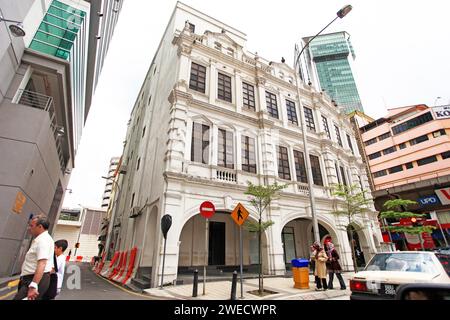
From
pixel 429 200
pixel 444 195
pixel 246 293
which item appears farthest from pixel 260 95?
pixel 429 200

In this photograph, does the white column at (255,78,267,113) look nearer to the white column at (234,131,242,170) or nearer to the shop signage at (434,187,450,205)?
the white column at (234,131,242,170)

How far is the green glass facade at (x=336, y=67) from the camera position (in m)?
103

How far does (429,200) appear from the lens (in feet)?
104

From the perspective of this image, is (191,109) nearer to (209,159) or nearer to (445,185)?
(209,159)

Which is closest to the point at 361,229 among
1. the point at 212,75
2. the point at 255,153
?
the point at 255,153

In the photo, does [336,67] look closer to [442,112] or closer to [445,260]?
[442,112]

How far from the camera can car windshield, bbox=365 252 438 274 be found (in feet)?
16.4

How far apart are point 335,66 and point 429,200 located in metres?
97.9

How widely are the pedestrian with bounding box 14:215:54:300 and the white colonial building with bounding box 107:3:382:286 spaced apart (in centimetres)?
635

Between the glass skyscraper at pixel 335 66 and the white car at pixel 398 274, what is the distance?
111839 mm

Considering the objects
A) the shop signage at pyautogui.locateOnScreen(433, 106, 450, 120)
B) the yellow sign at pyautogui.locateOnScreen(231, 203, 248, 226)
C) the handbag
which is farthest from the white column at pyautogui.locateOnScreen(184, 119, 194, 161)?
the shop signage at pyautogui.locateOnScreen(433, 106, 450, 120)

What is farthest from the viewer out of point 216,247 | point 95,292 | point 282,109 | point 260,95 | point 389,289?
point 282,109

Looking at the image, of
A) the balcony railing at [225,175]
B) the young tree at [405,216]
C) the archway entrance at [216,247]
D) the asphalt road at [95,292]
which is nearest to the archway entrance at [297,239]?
the archway entrance at [216,247]

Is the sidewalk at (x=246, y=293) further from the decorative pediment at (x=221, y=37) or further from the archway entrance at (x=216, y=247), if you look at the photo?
the decorative pediment at (x=221, y=37)
